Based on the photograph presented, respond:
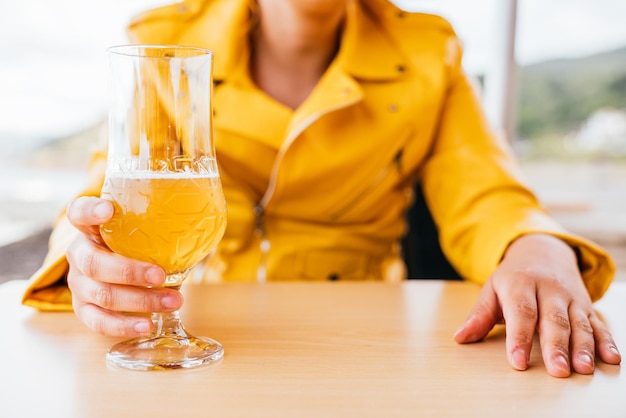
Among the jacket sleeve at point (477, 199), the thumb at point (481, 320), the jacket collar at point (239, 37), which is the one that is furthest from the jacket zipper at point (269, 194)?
the thumb at point (481, 320)

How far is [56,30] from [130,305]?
2.26 metres

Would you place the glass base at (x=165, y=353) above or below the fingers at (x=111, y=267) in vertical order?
below

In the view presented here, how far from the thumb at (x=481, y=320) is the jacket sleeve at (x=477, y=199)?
8.4 inches

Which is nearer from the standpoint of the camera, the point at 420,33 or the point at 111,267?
the point at 111,267

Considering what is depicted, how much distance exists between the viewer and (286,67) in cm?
163

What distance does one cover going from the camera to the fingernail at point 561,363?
0.75 m

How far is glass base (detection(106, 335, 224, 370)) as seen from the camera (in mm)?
759

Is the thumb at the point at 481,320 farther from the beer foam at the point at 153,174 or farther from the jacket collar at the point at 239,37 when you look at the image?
the jacket collar at the point at 239,37

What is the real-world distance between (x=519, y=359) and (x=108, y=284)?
491 millimetres

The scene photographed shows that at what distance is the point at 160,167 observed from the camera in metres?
0.78

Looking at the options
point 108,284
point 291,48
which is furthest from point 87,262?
point 291,48

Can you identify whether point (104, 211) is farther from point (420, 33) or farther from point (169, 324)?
point (420, 33)

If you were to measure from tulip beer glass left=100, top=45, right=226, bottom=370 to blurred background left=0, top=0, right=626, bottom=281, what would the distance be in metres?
1.95

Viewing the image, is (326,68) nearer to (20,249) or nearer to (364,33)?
(364,33)
